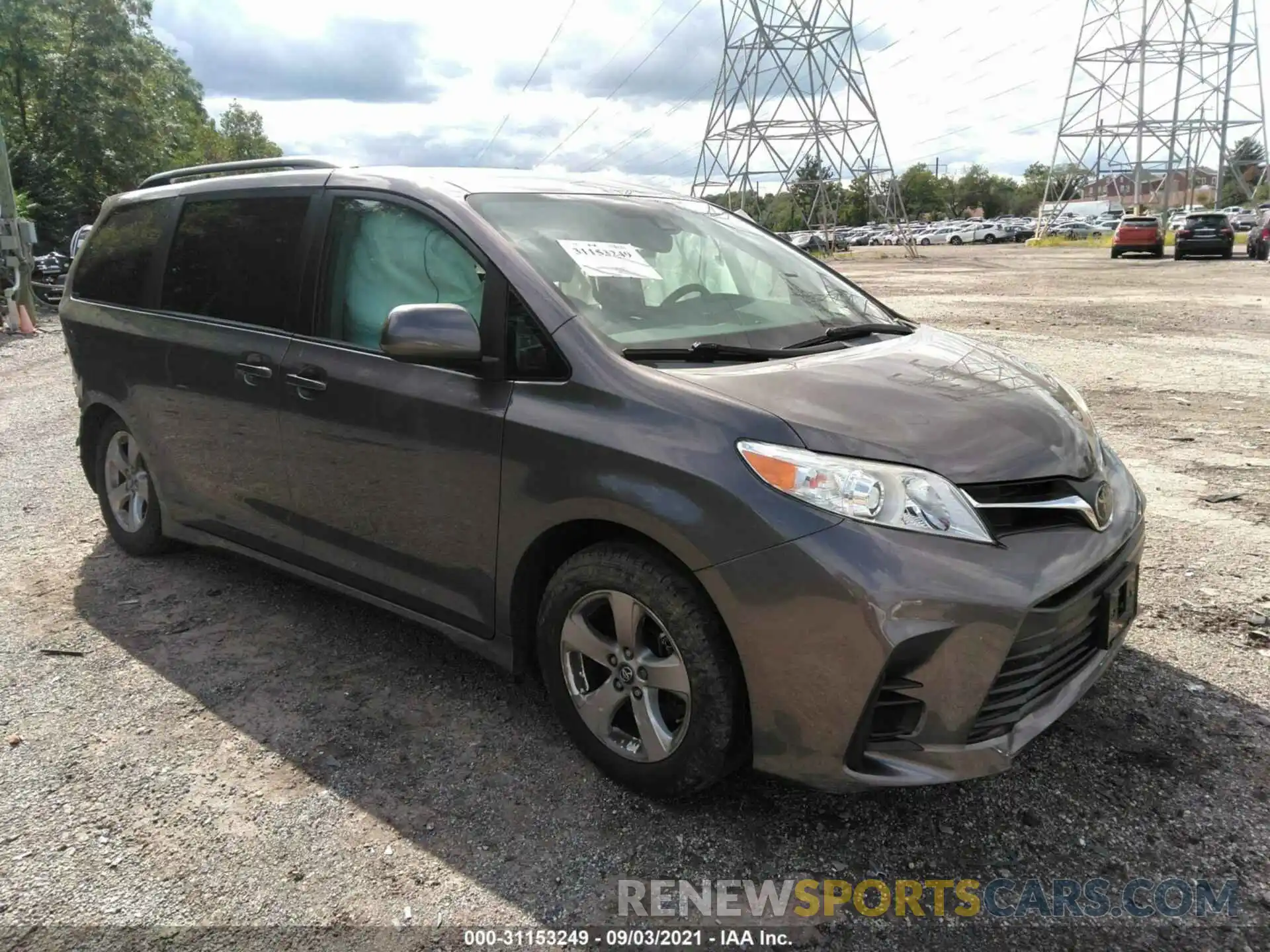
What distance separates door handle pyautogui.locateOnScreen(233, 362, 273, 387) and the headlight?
2108mm

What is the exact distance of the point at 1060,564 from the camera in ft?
7.98

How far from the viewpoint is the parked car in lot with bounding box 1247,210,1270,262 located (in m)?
27.5

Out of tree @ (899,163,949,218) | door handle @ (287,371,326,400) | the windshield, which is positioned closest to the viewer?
the windshield

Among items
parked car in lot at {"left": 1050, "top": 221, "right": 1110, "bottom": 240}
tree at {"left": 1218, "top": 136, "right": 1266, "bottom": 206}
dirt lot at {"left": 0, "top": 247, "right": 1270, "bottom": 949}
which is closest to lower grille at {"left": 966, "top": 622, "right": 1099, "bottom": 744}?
dirt lot at {"left": 0, "top": 247, "right": 1270, "bottom": 949}

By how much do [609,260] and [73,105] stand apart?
2619 centimetres

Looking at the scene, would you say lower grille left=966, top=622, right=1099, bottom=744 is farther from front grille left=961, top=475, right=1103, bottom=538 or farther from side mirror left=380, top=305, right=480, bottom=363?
side mirror left=380, top=305, right=480, bottom=363

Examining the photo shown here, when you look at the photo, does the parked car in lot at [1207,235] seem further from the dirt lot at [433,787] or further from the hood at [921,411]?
the hood at [921,411]

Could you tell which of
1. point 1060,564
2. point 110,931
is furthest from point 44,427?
point 1060,564

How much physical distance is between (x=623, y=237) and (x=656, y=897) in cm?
214

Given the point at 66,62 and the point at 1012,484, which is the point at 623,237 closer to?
the point at 1012,484

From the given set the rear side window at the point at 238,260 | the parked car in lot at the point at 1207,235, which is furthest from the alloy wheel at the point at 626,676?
the parked car in lot at the point at 1207,235

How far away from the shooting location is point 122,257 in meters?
4.59

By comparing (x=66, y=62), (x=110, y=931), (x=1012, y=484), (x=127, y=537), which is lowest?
(x=110, y=931)

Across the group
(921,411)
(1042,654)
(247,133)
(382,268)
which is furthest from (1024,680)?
(247,133)
